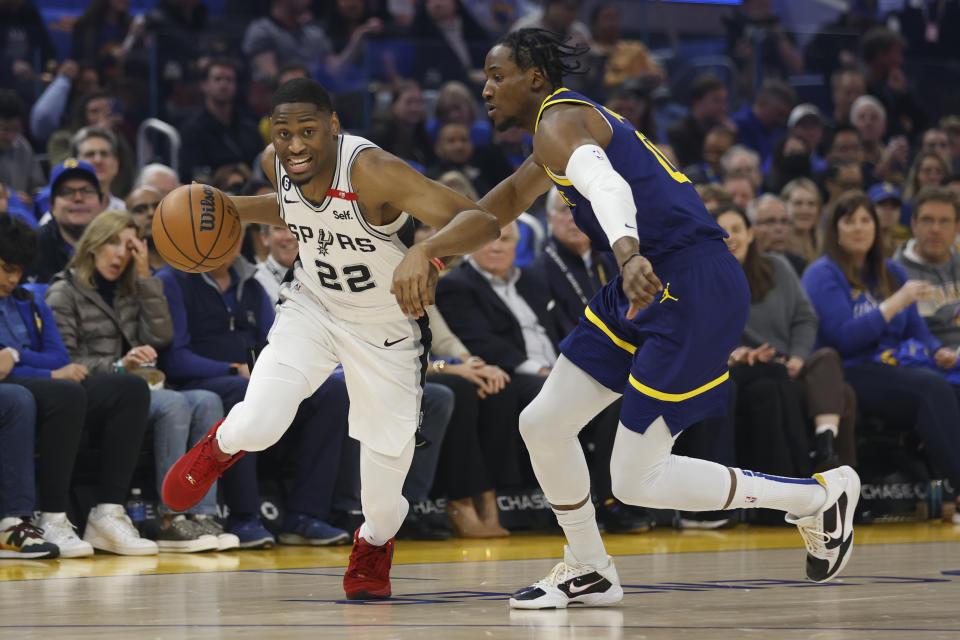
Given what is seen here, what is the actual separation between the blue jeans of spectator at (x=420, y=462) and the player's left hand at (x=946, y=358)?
3.24 m

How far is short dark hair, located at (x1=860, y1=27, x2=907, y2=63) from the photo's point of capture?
13.0m

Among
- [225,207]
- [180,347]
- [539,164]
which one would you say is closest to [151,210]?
[180,347]

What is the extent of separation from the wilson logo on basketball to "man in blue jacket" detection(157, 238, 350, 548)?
172 cm

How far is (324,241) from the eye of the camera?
475 centimetres

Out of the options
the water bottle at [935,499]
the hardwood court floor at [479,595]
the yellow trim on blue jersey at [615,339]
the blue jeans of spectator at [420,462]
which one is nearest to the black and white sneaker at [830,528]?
the hardwood court floor at [479,595]

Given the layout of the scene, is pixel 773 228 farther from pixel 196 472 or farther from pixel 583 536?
pixel 196 472

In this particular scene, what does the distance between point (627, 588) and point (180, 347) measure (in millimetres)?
2957

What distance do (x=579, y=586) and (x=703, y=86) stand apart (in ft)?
26.9

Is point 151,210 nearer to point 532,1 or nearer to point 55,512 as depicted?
point 55,512

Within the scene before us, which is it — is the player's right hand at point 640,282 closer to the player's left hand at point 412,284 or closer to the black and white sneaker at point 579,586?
the player's left hand at point 412,284

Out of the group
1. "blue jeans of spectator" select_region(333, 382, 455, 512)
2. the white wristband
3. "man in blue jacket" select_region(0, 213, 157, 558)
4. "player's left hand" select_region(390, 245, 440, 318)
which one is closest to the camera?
the white wristband

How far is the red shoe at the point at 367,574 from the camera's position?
470cm

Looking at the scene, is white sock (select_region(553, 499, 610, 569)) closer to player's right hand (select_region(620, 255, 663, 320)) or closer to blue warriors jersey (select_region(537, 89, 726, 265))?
blue warriors jersey (select_region(537, 89, 726, 265))

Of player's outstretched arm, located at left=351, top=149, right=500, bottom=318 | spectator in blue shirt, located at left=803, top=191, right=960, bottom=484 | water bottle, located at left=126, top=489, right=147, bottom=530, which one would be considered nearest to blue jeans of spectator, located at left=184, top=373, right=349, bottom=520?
water bottle, located at left=126, top=489, right=147, bottom=530
